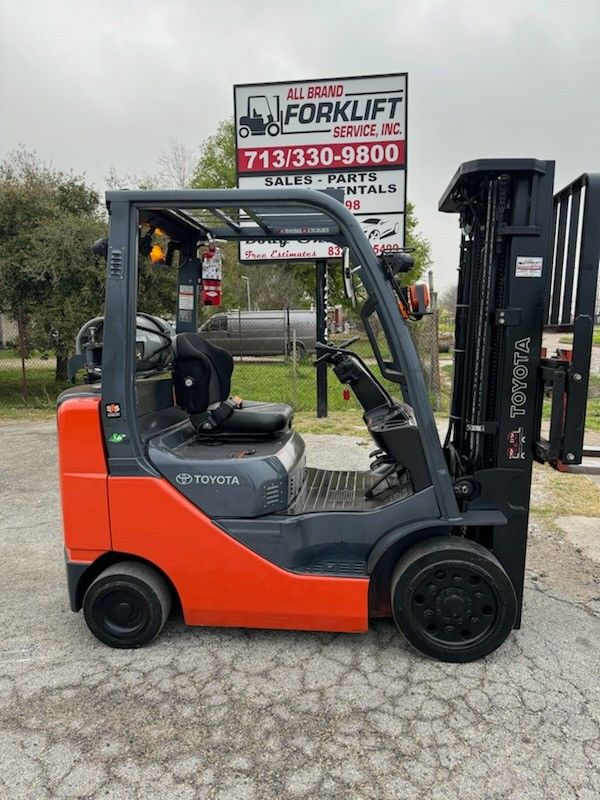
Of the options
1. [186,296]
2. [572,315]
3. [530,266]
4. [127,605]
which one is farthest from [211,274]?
[572,315]

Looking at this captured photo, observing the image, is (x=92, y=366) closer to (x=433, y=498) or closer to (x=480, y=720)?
(x=433, y=498)

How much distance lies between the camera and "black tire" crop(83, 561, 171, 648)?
3125 millimetres

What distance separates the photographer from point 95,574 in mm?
3299

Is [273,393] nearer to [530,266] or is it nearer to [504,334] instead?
[504,334]

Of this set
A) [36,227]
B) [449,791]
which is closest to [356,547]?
[449,791]

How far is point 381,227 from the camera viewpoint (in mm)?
9297

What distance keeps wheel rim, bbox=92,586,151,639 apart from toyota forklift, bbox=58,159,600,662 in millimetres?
11

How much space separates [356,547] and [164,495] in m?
1.12

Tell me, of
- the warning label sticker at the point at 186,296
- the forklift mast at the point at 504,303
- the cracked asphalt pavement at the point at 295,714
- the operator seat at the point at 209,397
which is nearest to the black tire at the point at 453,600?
the cracked asphalt pavement at the point at 295,714

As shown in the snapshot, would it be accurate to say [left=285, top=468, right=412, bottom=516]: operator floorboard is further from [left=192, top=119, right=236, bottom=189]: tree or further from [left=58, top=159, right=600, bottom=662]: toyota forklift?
[left=192, top=119, right=236, bottom=189]: tree

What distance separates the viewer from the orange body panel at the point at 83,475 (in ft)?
9.96

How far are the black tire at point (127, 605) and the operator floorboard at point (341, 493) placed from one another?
0.88 metres

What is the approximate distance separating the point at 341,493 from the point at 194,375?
1205 millimetres

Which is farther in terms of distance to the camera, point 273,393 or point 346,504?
point 273,393
